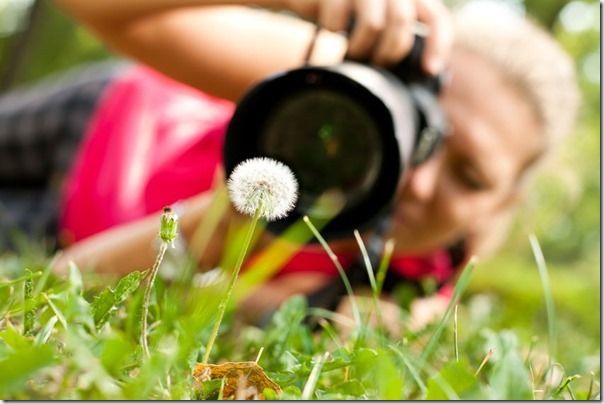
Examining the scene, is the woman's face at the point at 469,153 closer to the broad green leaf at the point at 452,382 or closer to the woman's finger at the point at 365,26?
the woman's finger at the point at 365,26

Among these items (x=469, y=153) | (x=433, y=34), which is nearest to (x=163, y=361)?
(x=433, y=34)

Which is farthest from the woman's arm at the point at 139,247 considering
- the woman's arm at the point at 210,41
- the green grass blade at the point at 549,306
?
the green grass blade at the point at 549,306

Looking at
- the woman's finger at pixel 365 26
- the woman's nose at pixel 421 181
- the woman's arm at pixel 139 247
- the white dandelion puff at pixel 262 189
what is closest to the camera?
the white dandelion puff at pixel 262 189

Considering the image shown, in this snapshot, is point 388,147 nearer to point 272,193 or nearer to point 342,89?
point 342,89

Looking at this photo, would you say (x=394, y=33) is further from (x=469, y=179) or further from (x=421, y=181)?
(x=469, y=179)

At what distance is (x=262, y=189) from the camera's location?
447 mm

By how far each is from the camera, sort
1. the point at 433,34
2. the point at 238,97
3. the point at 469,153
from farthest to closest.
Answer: the point at 469,153, the point at 238,97, the point at 433,34

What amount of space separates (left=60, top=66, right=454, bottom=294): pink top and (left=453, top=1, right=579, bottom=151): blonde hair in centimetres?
49

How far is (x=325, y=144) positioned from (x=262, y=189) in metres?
0.56

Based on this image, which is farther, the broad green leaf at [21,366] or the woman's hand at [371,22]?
the woman's hand at [371,22]

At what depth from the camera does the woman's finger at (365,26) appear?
977 mm

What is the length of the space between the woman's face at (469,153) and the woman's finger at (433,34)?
0.42 metres

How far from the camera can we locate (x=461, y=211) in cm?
174

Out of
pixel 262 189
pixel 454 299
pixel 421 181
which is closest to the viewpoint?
pixel 262 189
